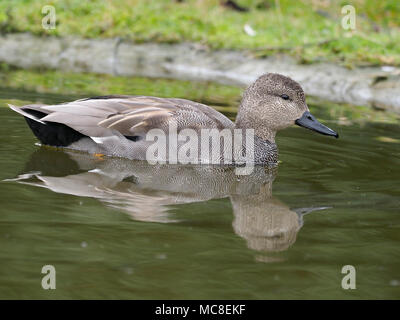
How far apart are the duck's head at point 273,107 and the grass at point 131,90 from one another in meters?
1.49

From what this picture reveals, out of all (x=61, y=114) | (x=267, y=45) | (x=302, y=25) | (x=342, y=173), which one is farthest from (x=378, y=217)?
(x=302, y=25)

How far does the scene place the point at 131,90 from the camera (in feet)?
32.2

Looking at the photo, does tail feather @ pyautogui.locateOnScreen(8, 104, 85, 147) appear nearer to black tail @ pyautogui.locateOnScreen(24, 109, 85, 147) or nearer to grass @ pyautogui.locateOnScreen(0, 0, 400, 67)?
black tail @ pyautogui.locateOnScreen(24, 109, 85, 147)

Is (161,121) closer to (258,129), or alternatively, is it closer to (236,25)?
(258,129)

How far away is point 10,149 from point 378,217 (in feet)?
10.7

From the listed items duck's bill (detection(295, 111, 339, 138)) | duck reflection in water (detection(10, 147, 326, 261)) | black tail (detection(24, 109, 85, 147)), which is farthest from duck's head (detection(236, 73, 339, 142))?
black tail (detection(24, 109, 85, 147))

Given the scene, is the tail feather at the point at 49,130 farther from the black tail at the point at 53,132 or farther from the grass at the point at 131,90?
the grass at the point at 131,90

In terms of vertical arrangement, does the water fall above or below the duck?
below

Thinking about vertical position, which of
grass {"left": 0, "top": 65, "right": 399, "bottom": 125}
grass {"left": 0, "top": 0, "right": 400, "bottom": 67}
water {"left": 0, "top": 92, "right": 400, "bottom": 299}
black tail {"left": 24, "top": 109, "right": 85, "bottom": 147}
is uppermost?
grass {"left": 0, "top": 0, "right": 400, "bottom": 67}

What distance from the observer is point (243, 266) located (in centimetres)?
416

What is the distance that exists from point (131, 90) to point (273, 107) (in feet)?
10.3

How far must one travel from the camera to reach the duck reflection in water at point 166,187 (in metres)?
4.93

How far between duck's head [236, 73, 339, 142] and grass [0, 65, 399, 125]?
1.49 m

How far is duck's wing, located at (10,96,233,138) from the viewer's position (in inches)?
266
